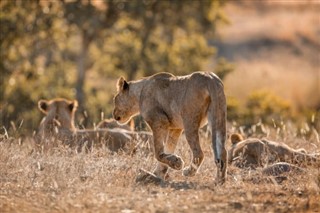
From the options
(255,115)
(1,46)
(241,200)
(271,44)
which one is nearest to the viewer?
(241,200)

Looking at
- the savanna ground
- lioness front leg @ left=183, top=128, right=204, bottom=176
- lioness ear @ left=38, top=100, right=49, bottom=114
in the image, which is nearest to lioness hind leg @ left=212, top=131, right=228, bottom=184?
the savanna ground

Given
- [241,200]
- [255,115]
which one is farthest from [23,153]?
[255,115]

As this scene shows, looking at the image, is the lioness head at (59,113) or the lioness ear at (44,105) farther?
the lioness ear at (44,105)

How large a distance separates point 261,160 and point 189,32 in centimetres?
2273

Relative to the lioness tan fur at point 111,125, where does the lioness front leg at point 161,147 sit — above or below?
above

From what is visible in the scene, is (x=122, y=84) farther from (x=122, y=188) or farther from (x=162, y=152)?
(x=122, y=188)

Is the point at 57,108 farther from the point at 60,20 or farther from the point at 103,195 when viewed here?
the point at 60,20

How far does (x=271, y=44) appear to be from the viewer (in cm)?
5659

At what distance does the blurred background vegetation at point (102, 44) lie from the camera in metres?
28.8

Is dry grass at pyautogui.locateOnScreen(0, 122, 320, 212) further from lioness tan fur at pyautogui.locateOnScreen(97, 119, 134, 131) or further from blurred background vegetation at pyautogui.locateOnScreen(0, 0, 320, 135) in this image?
blurred background vegetation at pyautogui.locateOnScreen(0, 0, 320, 135)

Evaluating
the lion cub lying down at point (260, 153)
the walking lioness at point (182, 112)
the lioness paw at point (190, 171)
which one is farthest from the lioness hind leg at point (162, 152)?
the lion cub lying down at point (260, 153)

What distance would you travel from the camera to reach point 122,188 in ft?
29.9

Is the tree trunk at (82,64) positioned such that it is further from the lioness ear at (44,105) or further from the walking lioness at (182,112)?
the walking lioness at (182,112)

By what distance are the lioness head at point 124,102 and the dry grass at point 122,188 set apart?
0.56 meters
